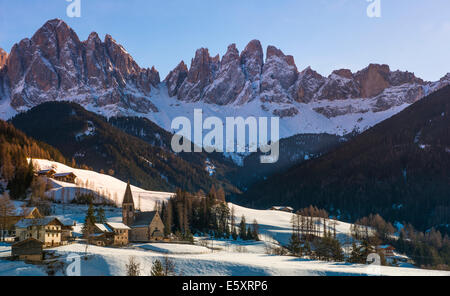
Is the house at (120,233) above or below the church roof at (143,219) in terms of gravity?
below

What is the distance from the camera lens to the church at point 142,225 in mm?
99062

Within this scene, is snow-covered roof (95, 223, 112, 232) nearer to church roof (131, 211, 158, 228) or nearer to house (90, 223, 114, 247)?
house (90, 223, 114, 247)

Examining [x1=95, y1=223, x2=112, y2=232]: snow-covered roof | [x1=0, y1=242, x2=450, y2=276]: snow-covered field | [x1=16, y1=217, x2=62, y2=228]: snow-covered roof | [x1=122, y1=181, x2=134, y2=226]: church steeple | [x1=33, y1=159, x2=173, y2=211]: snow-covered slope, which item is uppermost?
[x1=33, y1=159, x2=173, y2=211]: snow-covered slope

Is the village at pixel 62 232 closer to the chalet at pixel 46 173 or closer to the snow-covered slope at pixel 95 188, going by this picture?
the snow-covered slope at pixel 95 188

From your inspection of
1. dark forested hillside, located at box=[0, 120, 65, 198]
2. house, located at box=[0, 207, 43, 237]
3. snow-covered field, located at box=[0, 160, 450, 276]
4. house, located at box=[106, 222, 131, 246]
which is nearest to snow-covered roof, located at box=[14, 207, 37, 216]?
house, located at box=[0, 207, 43, 237]

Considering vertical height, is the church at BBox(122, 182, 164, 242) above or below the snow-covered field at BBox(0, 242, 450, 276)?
above

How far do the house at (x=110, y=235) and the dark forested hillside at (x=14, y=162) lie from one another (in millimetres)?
56682

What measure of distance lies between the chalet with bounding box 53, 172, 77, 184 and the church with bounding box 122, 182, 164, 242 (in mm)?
68933

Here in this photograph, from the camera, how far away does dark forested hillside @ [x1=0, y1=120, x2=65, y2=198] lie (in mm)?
143000

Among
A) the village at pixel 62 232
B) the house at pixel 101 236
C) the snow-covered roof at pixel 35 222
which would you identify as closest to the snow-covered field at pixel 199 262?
the village at pixel 62 232

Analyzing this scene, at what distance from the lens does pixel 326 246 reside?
98.0 metres

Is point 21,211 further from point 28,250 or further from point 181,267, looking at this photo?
point 181,267
